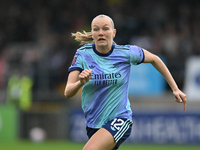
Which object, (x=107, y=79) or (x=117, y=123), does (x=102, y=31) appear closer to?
(x=107, y=79)

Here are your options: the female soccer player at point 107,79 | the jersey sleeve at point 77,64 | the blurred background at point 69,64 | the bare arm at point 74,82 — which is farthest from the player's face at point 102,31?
the blurred background at point 69,64

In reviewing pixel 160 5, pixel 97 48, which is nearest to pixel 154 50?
pixel 160 5

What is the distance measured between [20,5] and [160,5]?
6056mm

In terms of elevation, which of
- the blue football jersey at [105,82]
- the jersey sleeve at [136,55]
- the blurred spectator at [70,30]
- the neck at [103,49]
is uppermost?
the blurred spectator at [70,30]

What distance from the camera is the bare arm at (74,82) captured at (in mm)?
→ 4945

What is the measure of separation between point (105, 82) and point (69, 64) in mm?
10201

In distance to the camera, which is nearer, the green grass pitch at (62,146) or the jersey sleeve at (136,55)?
the jersey sleeve at (136,55)

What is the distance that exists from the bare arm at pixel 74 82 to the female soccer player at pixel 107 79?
1 centimetres

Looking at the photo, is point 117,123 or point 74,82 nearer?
point 74,82

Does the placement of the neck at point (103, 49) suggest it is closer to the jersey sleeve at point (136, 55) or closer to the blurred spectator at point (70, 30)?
the jersey sleeve at point (136, 55)

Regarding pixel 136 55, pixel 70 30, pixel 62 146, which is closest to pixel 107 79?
pixel 136 55

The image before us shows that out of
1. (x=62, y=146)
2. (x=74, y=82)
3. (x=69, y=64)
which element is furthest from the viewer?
(x=69, y=64)

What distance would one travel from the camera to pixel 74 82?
5574mm

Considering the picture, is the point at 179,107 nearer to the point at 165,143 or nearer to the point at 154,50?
the point at 165,143
